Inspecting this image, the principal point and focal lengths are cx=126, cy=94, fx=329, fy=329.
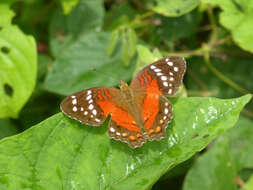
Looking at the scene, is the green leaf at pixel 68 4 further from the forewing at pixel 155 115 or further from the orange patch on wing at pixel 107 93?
the forewing at pixel 155 115

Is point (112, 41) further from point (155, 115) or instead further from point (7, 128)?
point (7, 128)

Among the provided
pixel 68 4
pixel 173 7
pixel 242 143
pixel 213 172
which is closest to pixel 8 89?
pixel 68 4

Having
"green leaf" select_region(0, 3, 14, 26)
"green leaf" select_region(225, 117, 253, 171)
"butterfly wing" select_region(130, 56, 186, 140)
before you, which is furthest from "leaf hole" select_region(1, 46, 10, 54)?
"green leaf" select_region(225, 117, 253, 171)

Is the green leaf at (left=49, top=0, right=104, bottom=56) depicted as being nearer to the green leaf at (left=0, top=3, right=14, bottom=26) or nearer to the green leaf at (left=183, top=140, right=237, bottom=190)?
the green leaf at (left=0, top=3, right=14, bottom=26)

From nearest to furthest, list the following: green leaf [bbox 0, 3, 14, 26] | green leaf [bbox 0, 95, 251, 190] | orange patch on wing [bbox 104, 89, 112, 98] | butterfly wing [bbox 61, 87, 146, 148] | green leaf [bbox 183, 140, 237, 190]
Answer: green leaf [bbox 0, 95, 251, 190], butterfly wing [bbox 61, 87, 146, 148], orange patch on wing [bbox 104, 89, 112, 98], green leaf [bbox 183, 140, 237, 190], green leaf [bbox 0, 3, 14, 26]

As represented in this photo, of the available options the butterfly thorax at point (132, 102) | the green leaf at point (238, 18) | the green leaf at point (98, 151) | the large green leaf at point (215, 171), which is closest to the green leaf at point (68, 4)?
the butterfly thorax at point (132, 102)

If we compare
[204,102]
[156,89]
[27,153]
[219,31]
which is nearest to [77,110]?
[27,153]

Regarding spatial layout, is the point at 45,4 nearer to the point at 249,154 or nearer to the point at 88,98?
the point at 88,98
